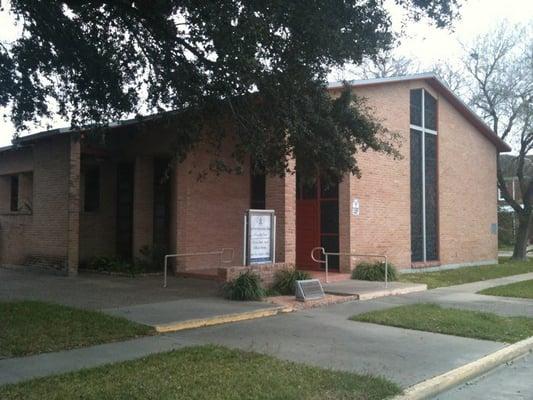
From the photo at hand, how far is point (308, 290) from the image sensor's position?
1246 cm

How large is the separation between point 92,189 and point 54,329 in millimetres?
11916

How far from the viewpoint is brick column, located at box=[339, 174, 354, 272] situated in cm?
1728

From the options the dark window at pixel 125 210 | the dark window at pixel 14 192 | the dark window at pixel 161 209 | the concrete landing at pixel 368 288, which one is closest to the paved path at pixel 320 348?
the concrete landing at pixel 368 288

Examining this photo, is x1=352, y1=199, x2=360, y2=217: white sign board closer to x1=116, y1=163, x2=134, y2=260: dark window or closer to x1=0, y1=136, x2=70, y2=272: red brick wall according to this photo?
x1=116, y1=163, x2=134, y2=260: dark window

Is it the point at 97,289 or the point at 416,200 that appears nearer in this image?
the point at 97,289

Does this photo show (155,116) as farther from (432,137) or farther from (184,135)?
(432,137)

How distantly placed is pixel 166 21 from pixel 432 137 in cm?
1431

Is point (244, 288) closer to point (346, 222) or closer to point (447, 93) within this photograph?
point (346, 222)

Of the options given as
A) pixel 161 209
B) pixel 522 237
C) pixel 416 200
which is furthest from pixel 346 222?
pixel 522 237

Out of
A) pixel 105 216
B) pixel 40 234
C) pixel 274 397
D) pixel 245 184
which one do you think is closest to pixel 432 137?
pixel 245 184

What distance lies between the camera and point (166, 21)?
10094 mm

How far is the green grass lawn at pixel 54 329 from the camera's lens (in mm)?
7594

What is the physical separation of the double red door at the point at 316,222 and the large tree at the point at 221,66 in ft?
19.6

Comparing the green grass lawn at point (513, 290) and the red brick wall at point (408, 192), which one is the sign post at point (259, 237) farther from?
the green grass lawn at point (513, 290)
